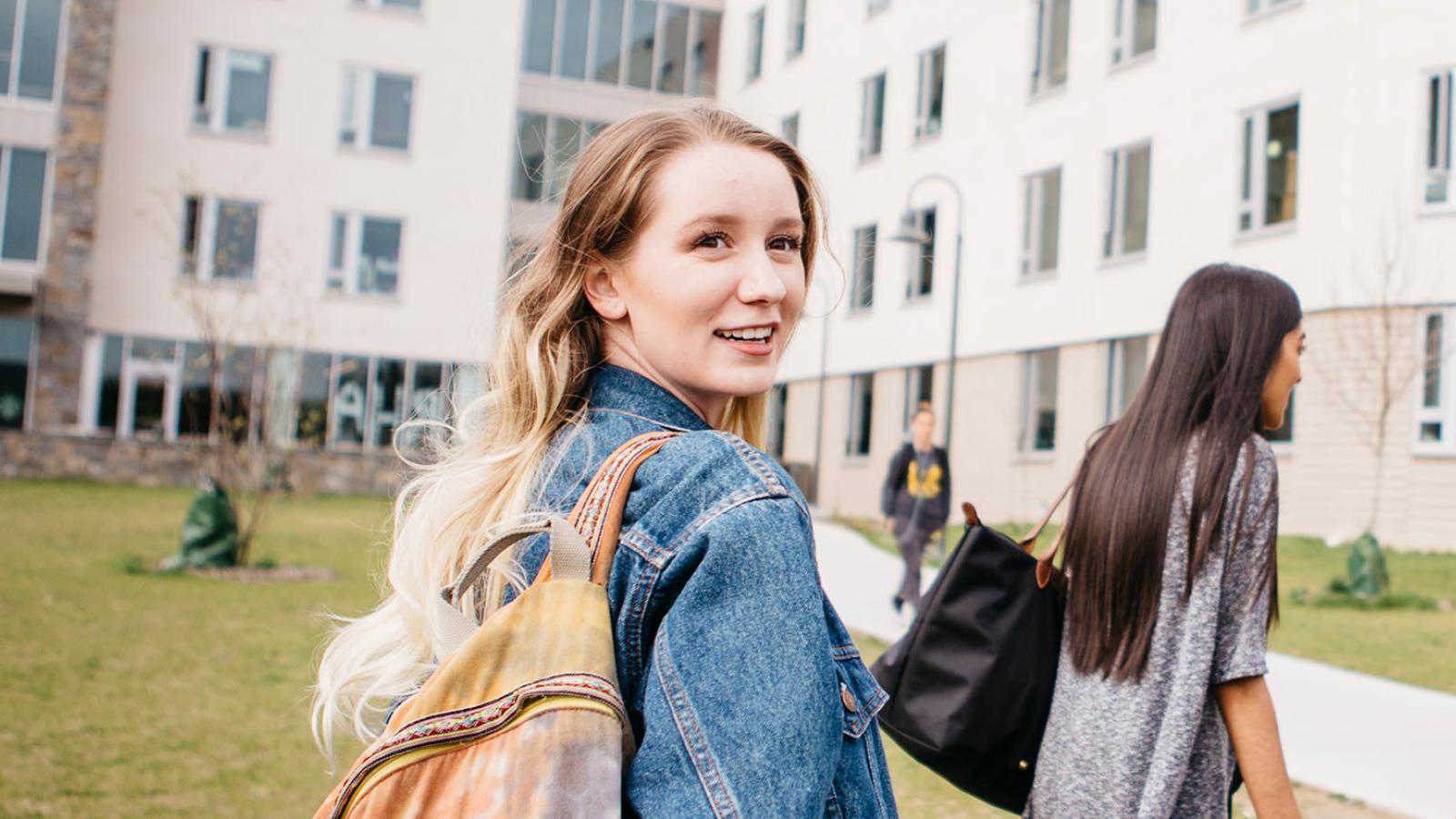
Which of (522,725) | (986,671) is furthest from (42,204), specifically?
(522,725)

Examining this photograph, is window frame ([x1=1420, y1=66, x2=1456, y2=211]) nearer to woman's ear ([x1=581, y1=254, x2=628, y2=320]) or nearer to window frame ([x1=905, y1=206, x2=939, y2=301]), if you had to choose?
window frame ([x1=905, y1=206, x2=939, y2=301])

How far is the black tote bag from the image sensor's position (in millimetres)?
2564

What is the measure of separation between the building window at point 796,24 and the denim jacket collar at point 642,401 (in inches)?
1215

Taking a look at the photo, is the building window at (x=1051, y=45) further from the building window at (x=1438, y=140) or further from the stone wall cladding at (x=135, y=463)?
the stone wall cladding at (x=135, y=463)

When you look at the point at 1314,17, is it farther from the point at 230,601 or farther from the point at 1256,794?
the point at 1256,794

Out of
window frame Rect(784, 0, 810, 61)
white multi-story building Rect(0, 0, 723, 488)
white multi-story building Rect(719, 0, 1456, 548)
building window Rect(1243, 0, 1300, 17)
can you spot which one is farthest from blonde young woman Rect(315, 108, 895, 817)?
window frame Rect(784, 0, 810, 61)

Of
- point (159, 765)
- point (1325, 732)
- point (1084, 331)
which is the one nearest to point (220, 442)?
point (159, 765)

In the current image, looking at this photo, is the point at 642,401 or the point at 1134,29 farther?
the point at 1134,29

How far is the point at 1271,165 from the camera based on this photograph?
59.1ft

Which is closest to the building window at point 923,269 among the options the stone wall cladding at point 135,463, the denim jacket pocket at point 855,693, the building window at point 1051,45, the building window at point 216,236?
the building window at point 1051,45

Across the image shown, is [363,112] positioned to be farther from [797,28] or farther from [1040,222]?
[1040,222]

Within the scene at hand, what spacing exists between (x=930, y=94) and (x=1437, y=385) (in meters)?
12.5

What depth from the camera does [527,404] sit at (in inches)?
62.6

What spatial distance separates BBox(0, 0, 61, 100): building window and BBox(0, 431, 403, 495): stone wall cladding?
7.76 m
